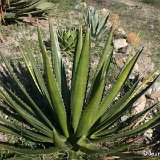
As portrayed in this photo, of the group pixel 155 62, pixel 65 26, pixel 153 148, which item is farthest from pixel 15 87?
pixel 155 62

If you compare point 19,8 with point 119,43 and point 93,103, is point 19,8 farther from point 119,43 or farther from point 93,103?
point 93,103

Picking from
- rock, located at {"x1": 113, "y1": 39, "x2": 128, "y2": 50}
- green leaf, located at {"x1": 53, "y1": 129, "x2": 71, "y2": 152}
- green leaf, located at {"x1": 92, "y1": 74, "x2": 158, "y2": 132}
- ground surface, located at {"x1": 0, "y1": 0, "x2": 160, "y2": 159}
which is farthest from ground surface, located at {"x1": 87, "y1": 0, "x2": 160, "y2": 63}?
green leaf, located at {"x1": 53, "y1": 129, "x2": 71, "y2": 152}

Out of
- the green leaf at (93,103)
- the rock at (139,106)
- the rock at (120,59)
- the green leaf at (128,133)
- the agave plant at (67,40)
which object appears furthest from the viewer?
the rock at (120,59)

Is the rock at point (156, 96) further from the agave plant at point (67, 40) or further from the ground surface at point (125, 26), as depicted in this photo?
the agave plant at point (67, 40)

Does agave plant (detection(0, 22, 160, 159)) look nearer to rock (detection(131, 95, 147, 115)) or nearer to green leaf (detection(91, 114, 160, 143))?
green leaf (detection(91, 114, 160, 143))

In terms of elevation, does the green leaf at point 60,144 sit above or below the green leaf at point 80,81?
below

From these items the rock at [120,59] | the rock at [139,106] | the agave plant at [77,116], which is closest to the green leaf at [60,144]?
the agave plant at [77,116]

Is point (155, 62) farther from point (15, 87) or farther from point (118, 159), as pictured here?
point (118, 159)

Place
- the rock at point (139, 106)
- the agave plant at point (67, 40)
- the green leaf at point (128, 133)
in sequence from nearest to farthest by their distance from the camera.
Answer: the green leaf at point (128, 133) → the rock at point (139, 106) → the agave plant at point (67, 40)
